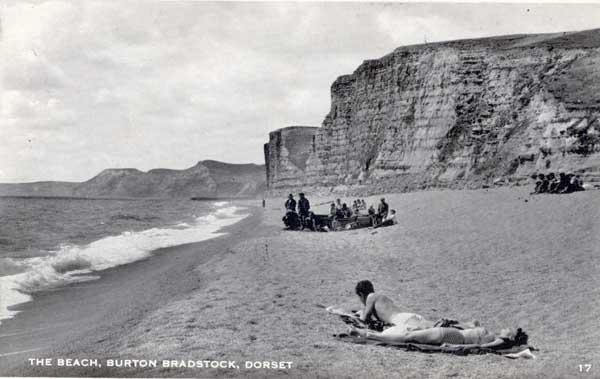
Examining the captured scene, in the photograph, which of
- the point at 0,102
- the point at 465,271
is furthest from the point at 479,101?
the point at 0,102

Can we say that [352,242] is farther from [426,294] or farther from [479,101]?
[479,101]

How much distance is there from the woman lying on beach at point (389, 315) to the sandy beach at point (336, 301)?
1.10 feet

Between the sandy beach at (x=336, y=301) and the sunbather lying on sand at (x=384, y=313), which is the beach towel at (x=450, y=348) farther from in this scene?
the sunbather lying on sand at (x=384, y=313)

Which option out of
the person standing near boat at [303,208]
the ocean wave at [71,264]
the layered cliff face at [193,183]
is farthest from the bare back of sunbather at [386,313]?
the layered cliff face at [193,183]

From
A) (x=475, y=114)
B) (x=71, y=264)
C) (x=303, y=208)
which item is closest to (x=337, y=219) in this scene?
(x=303, y=208)

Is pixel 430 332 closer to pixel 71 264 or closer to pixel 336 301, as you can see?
pixel 336 301

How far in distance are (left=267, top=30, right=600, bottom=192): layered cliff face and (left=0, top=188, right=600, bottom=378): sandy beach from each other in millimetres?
12354

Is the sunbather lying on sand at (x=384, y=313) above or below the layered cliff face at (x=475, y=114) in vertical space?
below

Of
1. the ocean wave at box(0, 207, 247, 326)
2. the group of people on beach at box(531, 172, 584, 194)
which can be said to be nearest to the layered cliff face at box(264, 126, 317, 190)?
the ocean wave at box(0, 207, 247, 326)

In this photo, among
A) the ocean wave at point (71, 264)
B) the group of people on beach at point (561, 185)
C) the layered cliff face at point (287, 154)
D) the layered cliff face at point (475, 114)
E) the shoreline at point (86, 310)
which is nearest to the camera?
the shoreline at point (86, 310)

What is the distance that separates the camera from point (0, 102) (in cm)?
904

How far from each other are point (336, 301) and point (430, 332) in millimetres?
1807

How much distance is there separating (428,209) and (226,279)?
8.15 meters

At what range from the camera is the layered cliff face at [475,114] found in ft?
74.0
